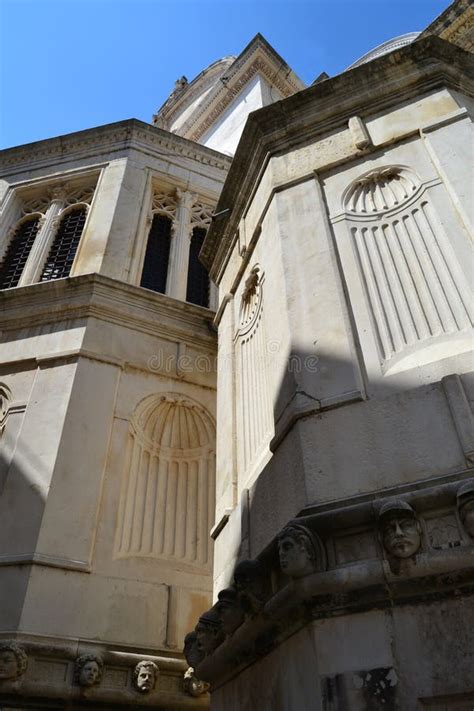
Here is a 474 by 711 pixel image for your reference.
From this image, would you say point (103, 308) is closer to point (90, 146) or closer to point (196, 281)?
point (196, 281)

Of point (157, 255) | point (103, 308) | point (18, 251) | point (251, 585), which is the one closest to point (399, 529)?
point (251, 585)

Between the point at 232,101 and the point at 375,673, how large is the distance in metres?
24.6

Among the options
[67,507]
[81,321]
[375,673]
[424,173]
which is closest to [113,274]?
[81,321]

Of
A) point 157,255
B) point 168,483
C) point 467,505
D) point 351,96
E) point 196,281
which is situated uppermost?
point 157,255

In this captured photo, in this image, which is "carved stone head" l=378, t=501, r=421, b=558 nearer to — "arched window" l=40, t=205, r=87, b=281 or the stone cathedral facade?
the stone cathedral facade

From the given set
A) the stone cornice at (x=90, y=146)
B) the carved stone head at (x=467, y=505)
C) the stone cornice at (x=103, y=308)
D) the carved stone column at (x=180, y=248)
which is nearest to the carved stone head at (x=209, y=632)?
the carved stone head at (x=467, y=505)

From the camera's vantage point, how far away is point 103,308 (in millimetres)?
10297

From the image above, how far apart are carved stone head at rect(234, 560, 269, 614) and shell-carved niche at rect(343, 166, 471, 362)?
6.45 ft

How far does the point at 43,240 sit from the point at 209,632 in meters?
10.2

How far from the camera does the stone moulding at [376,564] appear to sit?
3.49m

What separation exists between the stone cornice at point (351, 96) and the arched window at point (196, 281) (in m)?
5.01

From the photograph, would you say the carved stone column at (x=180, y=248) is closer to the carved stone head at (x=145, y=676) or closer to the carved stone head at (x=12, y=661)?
the carved stone head at (x=145, y=676)

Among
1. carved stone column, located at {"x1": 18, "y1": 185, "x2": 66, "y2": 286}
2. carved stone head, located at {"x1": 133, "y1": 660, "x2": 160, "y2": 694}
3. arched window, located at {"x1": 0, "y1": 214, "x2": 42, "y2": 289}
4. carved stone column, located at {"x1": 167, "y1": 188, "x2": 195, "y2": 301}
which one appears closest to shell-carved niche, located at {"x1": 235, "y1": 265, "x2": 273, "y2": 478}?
carved stone head, located at {"x1": 133, "y1": 660, "x2": 160, "y2": 694}

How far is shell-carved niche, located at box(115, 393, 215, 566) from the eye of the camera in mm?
8234
